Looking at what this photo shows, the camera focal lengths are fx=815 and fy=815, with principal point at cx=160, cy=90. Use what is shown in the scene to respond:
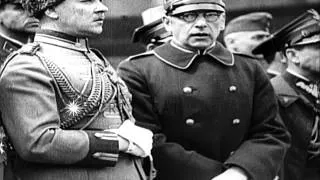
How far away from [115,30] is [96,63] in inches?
24.2

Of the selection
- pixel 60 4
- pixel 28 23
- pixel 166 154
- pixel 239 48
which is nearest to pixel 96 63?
pixel 60 4

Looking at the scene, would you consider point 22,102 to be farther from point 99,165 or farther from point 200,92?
point 200,92

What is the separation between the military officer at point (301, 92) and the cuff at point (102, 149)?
1.46m

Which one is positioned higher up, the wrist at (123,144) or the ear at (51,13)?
the ear at (51,13)

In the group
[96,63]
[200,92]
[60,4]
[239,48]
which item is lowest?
[239,48]

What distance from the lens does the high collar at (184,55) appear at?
11.5 feet

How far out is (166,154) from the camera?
11.1ft

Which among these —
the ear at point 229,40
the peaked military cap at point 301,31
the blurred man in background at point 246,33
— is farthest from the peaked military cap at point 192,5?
the ear at point 229,40

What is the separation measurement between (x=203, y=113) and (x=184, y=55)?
285 mm

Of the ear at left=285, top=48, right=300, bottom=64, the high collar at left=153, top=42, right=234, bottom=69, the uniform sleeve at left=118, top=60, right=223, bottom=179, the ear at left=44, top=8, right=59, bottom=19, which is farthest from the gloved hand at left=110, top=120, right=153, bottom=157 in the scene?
the ear at left=285, top=48, right=300, bottom=64

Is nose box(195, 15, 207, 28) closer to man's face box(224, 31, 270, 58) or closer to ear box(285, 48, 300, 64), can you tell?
ear box(285, 48, 300, 64)

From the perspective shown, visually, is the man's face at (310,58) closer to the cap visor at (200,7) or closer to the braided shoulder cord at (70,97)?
the cap visor at (200,7)

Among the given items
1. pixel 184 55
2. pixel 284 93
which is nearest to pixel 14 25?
pixel 184 55

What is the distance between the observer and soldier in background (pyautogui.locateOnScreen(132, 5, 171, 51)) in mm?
4008
